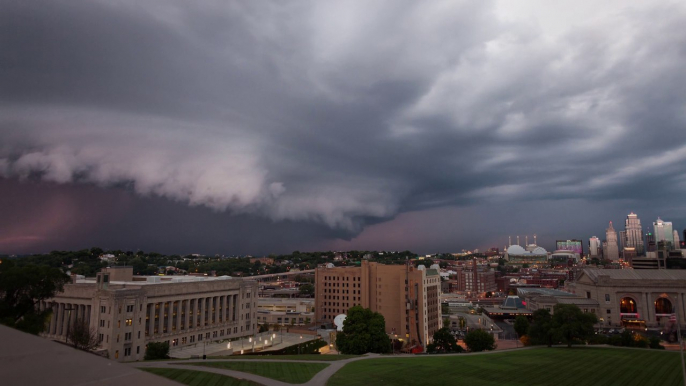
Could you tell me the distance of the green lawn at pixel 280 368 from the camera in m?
41.8

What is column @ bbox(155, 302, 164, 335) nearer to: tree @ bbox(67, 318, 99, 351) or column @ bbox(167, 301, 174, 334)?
column @ bbox(167, 301, 174, 334)

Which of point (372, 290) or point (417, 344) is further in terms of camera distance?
point (372, 290)

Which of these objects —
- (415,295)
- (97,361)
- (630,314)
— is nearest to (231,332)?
(415,295)

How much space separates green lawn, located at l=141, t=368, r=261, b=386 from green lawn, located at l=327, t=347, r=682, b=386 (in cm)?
901

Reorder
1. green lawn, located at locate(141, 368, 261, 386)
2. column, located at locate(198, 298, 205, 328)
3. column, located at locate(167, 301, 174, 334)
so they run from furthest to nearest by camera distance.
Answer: column, located at locate(198, 298, 205, 328)
column, located at locate(167, 301, 174, 334)
green lawn, located at locate(141, 368, 261, 386)

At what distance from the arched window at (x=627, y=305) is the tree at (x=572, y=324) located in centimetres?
6723

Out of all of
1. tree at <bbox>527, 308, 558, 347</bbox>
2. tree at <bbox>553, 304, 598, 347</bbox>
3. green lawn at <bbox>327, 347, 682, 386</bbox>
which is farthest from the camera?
tree at <bbox>527, 308, 558, 347</bbox>

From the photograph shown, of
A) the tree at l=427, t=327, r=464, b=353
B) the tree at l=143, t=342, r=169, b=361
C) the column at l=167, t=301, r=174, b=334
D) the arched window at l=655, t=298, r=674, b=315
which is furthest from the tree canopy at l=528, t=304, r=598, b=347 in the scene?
the arched window at l=655, t=298, r=674, b=315

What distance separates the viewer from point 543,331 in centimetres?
6975

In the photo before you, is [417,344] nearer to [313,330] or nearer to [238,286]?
[313,330]

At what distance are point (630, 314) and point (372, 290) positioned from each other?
7592 cm

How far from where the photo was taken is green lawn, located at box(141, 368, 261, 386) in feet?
123

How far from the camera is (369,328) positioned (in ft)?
225

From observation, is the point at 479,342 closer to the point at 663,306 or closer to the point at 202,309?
the point at 202,309
